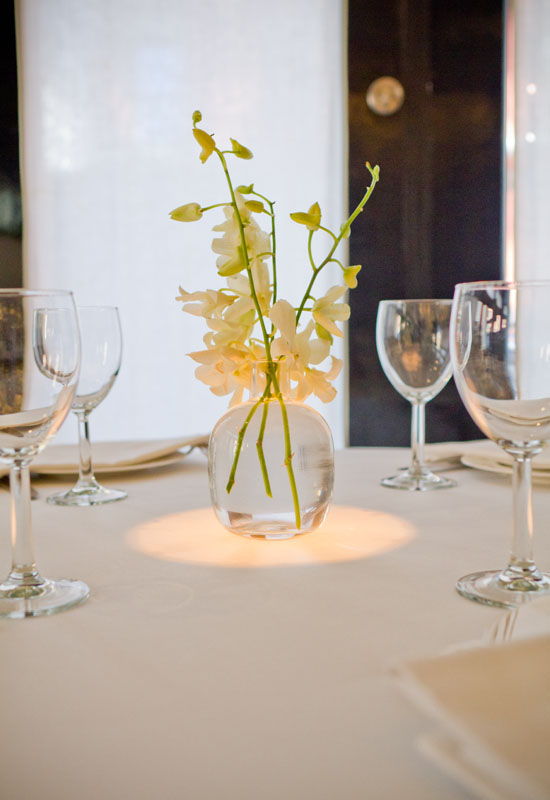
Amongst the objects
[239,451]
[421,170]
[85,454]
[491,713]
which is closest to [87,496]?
[85,454]

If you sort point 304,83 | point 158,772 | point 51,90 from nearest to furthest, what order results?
point 158,772, point 51,90, point 304,83

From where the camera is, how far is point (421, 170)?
327cm

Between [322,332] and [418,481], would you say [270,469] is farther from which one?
[418,481]

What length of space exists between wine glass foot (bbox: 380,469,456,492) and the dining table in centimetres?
15

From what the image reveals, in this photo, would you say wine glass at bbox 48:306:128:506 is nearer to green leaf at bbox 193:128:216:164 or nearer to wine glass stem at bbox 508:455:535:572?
green leaf at bbox 193:128:216:164

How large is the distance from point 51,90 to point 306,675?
300cm

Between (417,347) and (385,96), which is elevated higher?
(385,96)

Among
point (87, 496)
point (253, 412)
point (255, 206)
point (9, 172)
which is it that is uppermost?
point (9, 172)

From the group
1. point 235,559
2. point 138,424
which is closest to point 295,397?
point 235,559

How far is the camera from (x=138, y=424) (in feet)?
10.5

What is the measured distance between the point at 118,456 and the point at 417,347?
492mm

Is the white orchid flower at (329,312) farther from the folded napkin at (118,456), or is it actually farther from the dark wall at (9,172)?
the dark wall at (9,172)

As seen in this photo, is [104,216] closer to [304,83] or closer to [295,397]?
[304,83]

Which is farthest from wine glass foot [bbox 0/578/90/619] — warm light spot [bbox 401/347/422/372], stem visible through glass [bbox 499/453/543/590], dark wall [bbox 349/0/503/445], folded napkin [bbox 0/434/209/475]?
dark wall [bbox 349/0/503/445]
